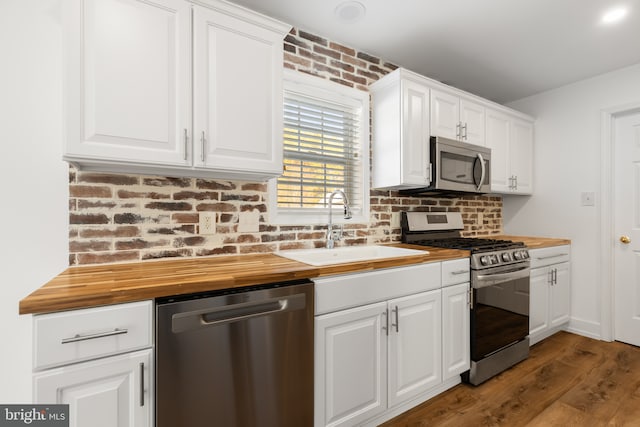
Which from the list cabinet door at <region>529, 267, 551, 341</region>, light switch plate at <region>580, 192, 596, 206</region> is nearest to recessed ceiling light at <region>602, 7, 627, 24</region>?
light switch plate at <region>580, 192, 596, 206</region>

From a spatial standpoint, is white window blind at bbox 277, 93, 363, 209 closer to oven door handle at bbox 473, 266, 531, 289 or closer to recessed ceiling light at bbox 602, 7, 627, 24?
oven door handle at bbox 473, 266, 531, 289

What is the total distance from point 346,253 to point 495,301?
115 cm

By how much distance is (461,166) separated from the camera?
2660mm

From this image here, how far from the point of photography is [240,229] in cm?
199

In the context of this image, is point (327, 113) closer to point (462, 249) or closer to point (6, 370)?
point (462, 249)

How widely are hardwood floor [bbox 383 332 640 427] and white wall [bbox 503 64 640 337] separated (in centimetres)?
65

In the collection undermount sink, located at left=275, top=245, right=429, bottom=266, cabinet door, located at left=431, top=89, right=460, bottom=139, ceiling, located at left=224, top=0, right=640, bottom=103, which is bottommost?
undermount sink, located at left=275, top=245, right=429, bottom=266

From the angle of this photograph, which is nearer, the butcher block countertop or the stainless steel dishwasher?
the butcher block countertop

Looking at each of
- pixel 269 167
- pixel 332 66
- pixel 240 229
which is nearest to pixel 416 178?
pixel 332 66

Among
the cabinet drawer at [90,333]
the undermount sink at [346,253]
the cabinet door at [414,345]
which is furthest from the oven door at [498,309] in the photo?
the cabinet drawer at [90,333]

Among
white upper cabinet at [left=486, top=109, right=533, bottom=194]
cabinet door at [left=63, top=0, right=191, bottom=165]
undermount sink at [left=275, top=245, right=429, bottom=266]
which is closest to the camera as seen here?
cabinet door at [left=63, top=0, right=191, bottom=165]

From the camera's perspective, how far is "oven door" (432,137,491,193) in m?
2.49

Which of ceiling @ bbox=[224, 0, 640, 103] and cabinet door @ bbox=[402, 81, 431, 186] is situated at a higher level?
ceiling @ bbox=[224, 0, 640, 103]

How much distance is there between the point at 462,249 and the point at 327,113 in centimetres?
144
